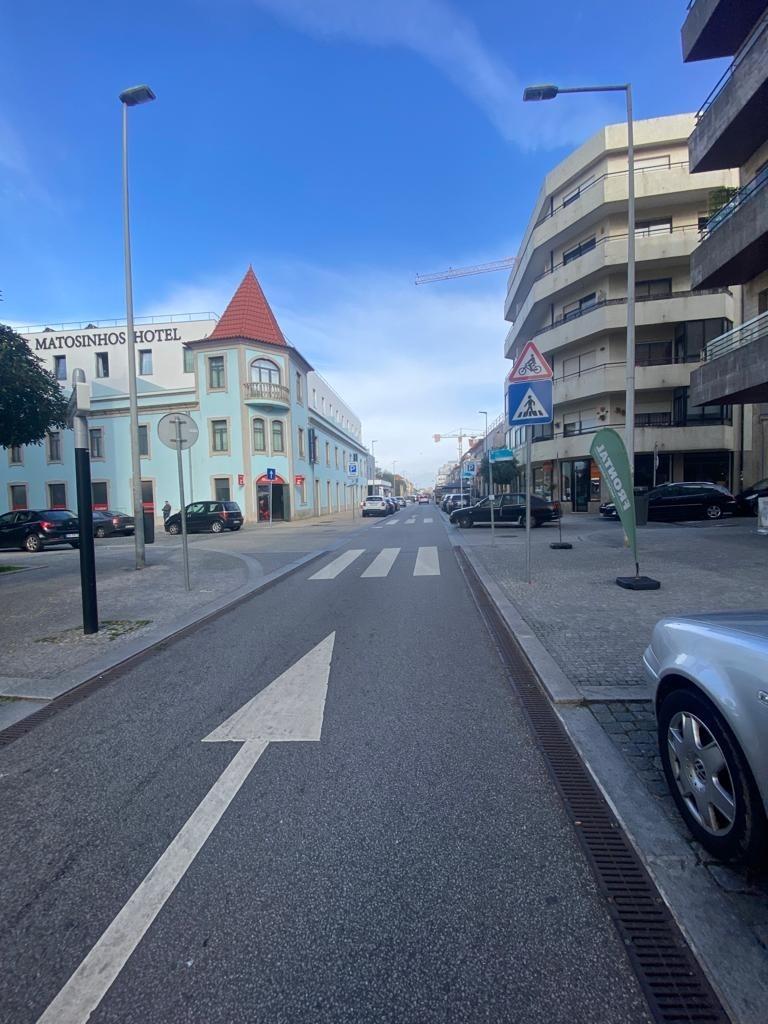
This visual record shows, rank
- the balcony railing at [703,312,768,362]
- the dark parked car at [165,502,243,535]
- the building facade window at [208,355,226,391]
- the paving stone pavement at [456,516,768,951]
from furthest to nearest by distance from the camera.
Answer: the building facade window at [208,355,226,391] → the dark parked car at [165,502,243,535] → the balcony railing at [703,312,768,362] → the paving stone pavement at [456,516,768,951]

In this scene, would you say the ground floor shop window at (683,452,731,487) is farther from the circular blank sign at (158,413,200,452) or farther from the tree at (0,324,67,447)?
the tree at (0,324,67,447)

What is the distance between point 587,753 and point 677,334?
3153 cm

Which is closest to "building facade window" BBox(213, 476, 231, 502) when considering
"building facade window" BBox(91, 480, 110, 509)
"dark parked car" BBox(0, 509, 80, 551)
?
"building facade window" BBox(91, 480, 110, 509)

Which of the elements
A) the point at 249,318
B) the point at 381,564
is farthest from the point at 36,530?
the point at 249,318

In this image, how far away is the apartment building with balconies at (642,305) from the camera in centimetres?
2742

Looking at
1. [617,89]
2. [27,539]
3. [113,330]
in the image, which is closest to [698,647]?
[617,89]

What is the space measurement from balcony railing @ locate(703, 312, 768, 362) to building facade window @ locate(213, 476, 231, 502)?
2684 cm

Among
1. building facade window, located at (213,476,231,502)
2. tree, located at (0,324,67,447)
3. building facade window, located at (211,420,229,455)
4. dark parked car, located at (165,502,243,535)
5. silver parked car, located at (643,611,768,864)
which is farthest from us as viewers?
building facade window, located at (213,476,231,502)

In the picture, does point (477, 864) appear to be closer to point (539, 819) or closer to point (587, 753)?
point (539, 819)

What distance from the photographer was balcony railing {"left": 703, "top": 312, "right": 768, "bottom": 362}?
46.0 feet

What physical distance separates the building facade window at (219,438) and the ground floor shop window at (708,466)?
2680 cm

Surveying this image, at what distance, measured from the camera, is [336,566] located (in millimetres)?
11773

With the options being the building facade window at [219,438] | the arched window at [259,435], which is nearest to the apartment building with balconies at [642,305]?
the arched window at [259,435]

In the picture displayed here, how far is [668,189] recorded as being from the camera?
87.9 feet
